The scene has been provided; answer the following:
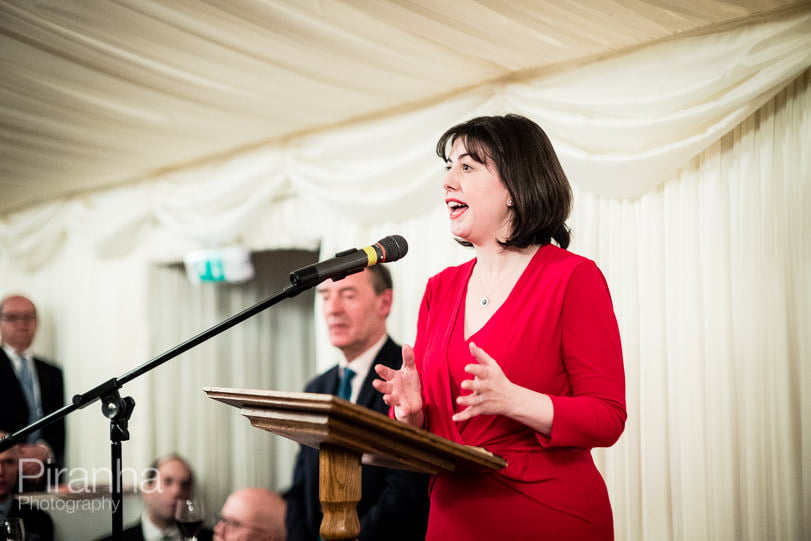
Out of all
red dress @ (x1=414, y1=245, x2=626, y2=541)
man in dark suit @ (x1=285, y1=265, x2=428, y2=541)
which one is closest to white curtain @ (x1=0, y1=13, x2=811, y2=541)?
man in dark suit @ (x1=285, y1=265, x2=428, y2=541)

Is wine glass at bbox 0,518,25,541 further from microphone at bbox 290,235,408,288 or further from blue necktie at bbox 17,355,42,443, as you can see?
blue necktie at bbox 17,355,42,443

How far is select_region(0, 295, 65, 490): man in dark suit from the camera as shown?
5250mm

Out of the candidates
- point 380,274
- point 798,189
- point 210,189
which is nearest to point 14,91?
point 210,189

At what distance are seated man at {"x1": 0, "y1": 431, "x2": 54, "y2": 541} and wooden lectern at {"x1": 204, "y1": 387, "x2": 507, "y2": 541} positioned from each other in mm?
3450

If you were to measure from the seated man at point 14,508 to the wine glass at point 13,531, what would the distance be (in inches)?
78.3

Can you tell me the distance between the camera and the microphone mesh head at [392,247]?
1991 millimetres

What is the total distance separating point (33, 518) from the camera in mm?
4508

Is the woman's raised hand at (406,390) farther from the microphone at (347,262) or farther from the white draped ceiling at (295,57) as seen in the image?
the white draped ceiling at (295,57)

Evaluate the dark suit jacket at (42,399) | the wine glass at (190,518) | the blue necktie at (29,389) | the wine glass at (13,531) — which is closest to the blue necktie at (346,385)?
the wine glass at (190,518)

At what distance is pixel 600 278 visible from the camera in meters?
1.86

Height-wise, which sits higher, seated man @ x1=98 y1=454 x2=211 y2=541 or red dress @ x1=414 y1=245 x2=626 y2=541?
red dress @ x1=414 y1=245 x2=626 y2=541

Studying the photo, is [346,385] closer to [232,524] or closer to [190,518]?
[232,524]

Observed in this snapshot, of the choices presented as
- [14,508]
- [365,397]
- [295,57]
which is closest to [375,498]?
[365,397]

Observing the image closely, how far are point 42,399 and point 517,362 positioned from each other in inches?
189
